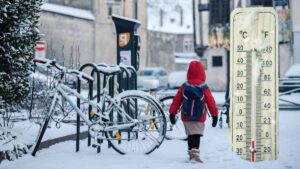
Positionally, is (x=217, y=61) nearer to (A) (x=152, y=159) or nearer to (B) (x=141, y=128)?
(B) (x=141, y=128)

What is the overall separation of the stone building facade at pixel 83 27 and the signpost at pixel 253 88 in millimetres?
28697

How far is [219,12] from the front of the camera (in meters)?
28.1

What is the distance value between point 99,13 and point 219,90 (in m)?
14.0

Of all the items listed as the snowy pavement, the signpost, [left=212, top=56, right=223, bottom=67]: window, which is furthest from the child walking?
[left=212, top=56, right=223, bottom=67]: window

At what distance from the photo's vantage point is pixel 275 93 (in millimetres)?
4555

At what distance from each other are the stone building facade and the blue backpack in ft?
90.7

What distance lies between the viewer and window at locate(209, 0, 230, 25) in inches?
1101

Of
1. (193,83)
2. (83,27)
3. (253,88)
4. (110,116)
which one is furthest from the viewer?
(83,27)

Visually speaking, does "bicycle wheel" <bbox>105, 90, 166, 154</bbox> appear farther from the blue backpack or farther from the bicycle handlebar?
the bicycle handlebar

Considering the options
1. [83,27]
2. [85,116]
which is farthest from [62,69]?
[83,27]

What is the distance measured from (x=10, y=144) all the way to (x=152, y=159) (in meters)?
1.72

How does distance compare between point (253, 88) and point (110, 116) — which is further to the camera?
point (110, 116)

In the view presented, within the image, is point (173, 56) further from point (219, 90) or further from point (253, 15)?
point (253, 15)

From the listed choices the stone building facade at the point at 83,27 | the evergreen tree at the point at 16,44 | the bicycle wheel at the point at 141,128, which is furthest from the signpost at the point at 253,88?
the stone building facade at the point at 83,27
